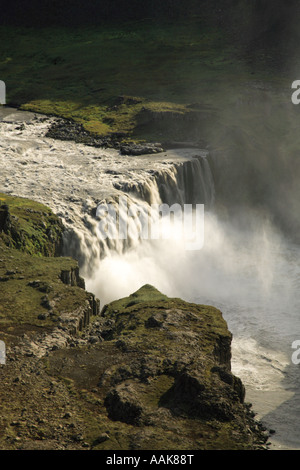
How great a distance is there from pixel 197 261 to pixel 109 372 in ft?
77.6

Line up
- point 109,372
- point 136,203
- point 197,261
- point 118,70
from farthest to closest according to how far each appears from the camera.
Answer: point 118,70
point 197,261
point 136,203
point 109,372

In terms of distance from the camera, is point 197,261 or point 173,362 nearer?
point 173,362

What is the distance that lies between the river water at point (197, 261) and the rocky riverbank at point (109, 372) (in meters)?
4.50

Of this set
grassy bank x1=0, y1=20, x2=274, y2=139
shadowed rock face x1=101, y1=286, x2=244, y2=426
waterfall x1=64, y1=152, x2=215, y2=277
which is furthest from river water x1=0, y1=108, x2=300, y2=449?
grassy bank x1=0, y1=20, x2=274, y2=139

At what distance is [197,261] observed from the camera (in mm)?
41531

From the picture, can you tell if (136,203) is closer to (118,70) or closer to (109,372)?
(109,372)

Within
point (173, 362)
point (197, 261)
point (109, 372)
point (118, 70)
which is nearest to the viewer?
point (109, 372)

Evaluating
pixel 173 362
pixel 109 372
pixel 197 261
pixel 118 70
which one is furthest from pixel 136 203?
pixel 118 70

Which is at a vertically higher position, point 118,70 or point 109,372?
point 118,70

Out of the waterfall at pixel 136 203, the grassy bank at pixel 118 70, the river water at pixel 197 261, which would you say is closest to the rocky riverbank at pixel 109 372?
the river water at pixel 197 261

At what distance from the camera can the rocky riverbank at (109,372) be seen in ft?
51.0

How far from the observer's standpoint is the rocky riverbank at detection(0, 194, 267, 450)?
15.5m

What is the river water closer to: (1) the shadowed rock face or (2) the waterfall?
(2) the waterfall
